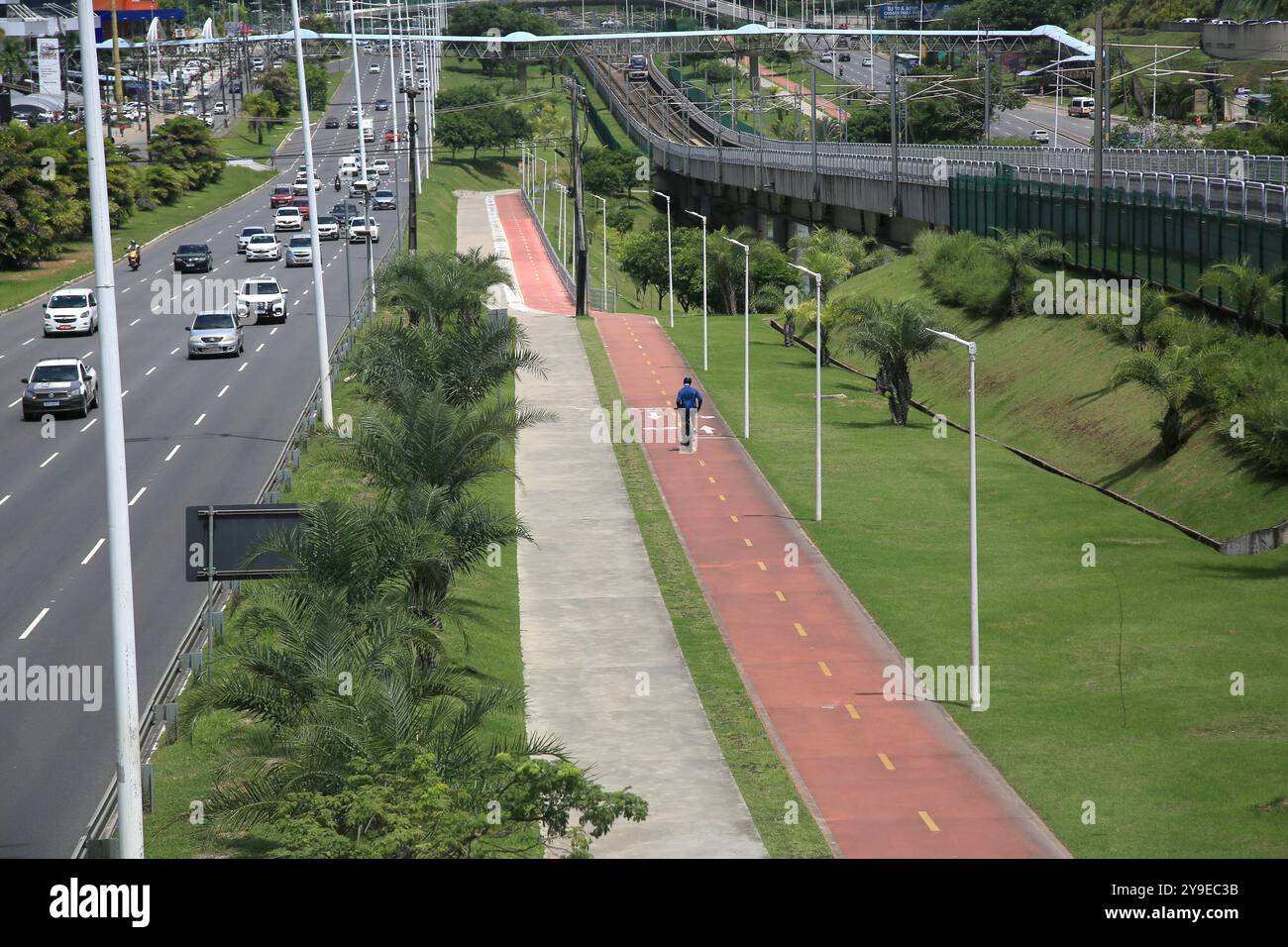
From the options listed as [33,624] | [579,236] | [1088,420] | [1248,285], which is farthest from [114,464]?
[579,236]

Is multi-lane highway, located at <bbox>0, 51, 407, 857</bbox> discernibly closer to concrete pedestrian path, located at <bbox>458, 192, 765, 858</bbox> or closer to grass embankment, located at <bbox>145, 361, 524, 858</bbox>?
grass embankment, located at <bbox>145, 361, 524, 858</bbox>

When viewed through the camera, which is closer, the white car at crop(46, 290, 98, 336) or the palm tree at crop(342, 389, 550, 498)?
the palm tree at crop(342, 389, 550, 498)

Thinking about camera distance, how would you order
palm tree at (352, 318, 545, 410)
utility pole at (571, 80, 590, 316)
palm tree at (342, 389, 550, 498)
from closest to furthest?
1. palm tree at (342, 389, 550, 498)
2. palm tree at (352, 318, 545, 410)
3. utility pole at (571, 80, 590, 316)

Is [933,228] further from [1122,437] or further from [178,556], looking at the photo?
[178,556]

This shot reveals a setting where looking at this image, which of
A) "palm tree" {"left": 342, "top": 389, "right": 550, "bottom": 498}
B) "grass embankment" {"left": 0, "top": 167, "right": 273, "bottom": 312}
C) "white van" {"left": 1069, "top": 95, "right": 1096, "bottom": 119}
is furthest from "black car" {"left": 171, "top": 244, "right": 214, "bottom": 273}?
"white van" {"left": 1069, "top": 95, "right": 1096, "bottom": 119}

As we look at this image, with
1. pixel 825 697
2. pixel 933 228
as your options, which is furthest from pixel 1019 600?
pixel 933 228

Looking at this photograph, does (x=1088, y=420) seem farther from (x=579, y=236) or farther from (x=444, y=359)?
(x=579, y=236)
